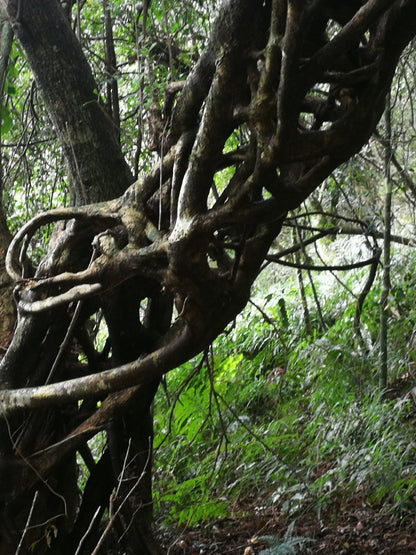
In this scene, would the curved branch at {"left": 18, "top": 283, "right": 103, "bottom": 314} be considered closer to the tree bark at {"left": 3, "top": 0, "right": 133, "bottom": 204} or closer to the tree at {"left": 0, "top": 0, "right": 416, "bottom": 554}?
the tree at {"left": 0, "top": 0, "right": 416, "bottom": 554}

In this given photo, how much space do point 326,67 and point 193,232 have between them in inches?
29.3

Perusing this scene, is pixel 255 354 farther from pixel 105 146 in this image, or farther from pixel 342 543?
pixel 105 146

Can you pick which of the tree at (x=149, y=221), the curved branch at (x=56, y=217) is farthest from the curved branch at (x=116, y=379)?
the curved branch at (x=56, y=217)

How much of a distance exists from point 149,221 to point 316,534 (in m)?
2.04

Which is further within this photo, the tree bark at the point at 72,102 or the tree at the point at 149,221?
the tree bark at the point at 72,102

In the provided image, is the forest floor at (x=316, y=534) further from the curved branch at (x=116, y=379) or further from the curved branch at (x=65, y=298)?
the curved branch at (x=65, y=298)

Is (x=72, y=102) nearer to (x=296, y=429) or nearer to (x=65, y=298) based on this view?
(x=65, y=298)

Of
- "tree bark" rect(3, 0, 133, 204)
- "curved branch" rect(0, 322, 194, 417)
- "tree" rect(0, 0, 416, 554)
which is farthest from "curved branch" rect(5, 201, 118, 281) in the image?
"curved branch" rect(0, 322, 194, 417)

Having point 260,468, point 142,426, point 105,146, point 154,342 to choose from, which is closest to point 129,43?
point 105,146

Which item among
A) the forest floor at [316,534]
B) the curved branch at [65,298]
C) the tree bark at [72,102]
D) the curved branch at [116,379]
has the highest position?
the tree bark at [72,102]

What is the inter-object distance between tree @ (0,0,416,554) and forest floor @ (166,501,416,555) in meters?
0.59

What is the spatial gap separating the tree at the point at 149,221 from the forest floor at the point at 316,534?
587 millimetres

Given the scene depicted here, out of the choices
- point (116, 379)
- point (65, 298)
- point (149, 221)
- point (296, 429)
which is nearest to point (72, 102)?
point (149, 221)

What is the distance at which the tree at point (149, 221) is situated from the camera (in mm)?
2176
